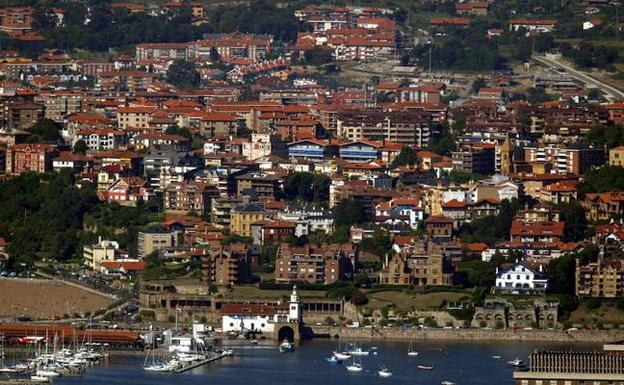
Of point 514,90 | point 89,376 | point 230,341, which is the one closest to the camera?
point 89,376

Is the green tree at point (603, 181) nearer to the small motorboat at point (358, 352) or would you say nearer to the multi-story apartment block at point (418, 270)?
the multi-story apartment block at point (418, 270)

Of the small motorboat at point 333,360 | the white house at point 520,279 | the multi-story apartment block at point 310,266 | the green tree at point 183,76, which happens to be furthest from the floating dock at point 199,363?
the green tree at point 183,76

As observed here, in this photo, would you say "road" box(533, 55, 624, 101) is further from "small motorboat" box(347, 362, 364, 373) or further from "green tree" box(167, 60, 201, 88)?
"small motorboat" box(347, 362, 364, 373)

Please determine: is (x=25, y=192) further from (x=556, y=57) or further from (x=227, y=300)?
(x=556, y=57)

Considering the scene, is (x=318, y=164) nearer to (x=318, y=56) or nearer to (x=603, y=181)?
(x=603, y=181)

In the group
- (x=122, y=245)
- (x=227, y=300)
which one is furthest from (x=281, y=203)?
(x=227, y=300)

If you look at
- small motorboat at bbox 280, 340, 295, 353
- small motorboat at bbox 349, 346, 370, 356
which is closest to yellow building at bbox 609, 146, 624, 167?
small motorboat at bbox 280, 340, 295, 353
